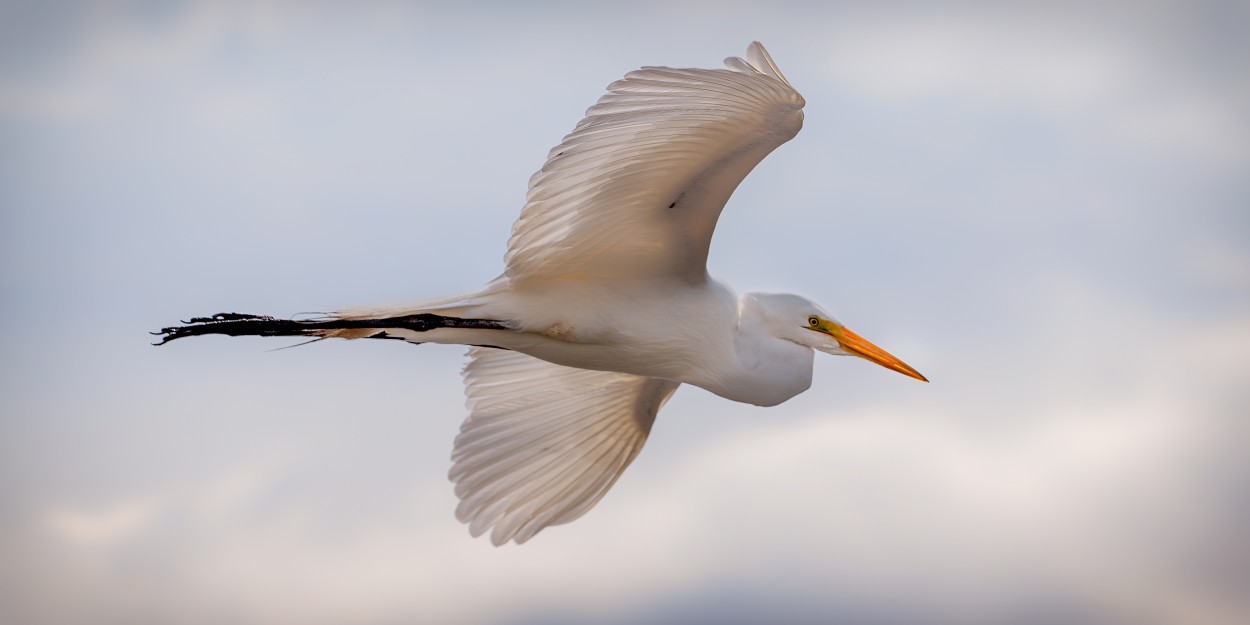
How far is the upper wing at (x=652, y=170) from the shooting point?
22.7ft

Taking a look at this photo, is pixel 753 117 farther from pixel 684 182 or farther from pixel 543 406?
pixel 543 406

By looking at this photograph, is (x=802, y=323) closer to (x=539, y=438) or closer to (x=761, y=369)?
(x=761, y=369)

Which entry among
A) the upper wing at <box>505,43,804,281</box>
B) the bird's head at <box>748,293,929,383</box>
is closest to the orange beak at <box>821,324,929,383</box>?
the bird's head at <box>748,293,929,383</box>

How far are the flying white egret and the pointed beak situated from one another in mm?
10

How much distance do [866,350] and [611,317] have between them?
149 centimetres

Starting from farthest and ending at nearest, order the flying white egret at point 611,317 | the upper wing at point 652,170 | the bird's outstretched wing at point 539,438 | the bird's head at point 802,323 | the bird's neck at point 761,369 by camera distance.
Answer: the bird's outstretched wing at point 539,438, the bird's head at point 802,323, the bird's neck at point 761,369, the flying white egret at point 611,317, the upper wing at point 652,170

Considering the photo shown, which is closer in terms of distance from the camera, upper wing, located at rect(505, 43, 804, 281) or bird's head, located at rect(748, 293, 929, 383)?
upper wing, located at rect(505, 43, 804, 281)

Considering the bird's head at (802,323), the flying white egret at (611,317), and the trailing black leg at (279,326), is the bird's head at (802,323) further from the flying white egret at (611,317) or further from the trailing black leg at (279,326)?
the trailing black leg at (279,326)

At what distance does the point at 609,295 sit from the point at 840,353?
1.35 metres

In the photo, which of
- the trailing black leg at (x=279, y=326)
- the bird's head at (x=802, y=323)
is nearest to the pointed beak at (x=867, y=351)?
the bird's head at (x=802, y=323)

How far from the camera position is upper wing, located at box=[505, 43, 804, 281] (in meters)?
6.93

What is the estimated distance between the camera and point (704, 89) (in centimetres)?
695

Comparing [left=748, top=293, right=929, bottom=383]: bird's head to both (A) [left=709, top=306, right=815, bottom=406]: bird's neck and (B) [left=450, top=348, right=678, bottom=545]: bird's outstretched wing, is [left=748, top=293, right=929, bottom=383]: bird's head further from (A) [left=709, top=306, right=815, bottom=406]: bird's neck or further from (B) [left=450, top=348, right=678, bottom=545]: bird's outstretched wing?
(B) [left=450, top=348, right=678, bottom=545]: bird's outstretched wing

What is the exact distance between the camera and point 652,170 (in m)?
7.35
